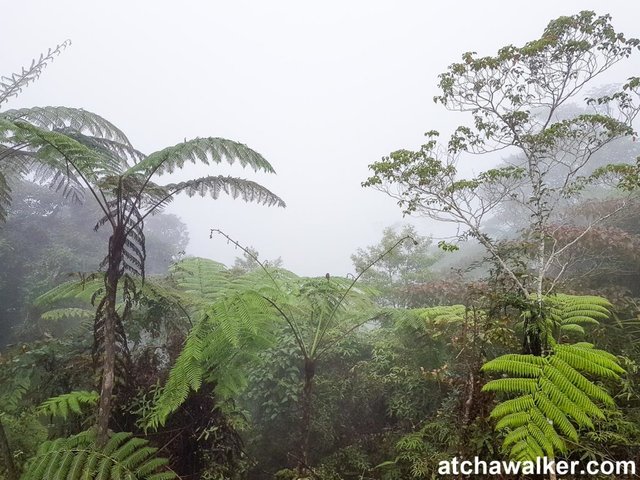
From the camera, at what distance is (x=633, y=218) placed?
8016 millimetres

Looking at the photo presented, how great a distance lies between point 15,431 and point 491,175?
6.52 meters

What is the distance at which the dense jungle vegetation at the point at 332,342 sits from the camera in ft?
8.21

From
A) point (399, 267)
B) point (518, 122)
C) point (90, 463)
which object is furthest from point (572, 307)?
point (399, 267)

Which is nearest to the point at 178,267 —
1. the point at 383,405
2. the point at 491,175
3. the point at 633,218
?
the point at 383,405

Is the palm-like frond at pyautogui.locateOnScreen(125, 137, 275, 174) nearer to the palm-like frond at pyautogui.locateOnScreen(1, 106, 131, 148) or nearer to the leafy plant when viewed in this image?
the palm-like frond at pyautogui.locateOnScreen(1, 106, 131, 148)

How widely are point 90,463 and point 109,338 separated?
84 centimetres

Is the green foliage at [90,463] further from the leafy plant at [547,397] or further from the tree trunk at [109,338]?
the leafy plant at [547,397]

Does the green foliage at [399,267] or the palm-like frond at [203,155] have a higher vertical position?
the green foliage at [399,267]

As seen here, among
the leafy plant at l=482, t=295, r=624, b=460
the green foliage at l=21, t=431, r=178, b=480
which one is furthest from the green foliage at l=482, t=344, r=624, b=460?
the green foliage at l=21, t=431, r=178, b=480

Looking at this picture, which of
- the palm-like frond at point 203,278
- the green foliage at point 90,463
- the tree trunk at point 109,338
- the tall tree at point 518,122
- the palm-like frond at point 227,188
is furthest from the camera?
the tall tree at point 518,122

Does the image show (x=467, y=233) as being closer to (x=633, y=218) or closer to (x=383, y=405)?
(x=383, y=405)

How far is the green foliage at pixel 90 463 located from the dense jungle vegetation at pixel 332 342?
2 centimetres

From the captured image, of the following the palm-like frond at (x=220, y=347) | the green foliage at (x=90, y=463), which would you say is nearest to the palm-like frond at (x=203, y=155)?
the palm-like frond at (x=220, y=347)

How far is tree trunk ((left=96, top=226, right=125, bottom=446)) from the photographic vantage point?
2.72m
